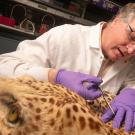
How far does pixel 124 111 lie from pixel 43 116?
512 millimetres

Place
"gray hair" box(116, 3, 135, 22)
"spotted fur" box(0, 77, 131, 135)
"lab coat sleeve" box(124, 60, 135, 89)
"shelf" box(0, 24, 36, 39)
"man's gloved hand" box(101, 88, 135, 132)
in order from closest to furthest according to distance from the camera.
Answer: "spotted fur" box(0, 77, 131, 135) → "man's gloved hand" box(101, 88, 135, 132) → "gray hair" box(116, 3, 135, 22) → "lab coat sleeve" box(124, 60, 135, 89) → "shelf" box(0, 24, 36, 39)

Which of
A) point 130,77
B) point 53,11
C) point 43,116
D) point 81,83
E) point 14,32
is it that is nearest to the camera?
point 43,116

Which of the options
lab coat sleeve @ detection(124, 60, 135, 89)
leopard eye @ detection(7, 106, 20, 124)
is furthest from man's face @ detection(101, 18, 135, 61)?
leopard eye @ detection(7, 106, 20, 124)

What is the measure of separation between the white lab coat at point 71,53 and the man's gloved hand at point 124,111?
0.89 feet

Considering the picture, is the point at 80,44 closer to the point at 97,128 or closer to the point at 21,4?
the point at 97,128

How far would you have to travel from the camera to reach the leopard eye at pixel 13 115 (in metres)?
0.81

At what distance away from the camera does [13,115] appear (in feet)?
2.69

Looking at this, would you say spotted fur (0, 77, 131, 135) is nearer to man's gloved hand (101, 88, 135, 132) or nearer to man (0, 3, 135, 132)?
man's gloved hand (101, 88, 135, 132)

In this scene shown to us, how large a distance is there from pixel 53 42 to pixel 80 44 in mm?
154

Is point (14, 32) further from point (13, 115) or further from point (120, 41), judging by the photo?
point (13, 115)

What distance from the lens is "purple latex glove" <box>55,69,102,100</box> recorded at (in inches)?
46.9

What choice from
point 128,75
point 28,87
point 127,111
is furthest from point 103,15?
point 28,87

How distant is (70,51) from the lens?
1.67 meters

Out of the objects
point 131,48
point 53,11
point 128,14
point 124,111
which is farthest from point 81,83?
point 53,11
